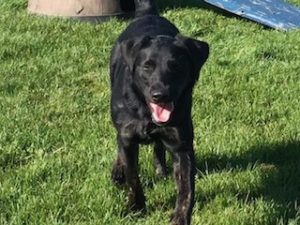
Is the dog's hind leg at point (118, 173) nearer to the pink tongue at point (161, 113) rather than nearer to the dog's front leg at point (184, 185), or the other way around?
the dog's front leg at point (184, 185)

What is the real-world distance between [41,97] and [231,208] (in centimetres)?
271

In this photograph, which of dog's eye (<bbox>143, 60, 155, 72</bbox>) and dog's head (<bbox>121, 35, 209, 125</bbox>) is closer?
dog's head (<bbox>121, 35, 209, 125</bbox>)

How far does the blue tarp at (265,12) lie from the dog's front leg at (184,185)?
18.1 ft

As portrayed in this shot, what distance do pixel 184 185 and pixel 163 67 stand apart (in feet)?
2.42

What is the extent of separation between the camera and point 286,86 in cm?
724

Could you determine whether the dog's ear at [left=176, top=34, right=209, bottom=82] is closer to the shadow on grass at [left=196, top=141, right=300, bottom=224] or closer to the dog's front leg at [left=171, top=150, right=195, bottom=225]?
the dog's front leg at [left=171, top=150, right=195, bottom=225]

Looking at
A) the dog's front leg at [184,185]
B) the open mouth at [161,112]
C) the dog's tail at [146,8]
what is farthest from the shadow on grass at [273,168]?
the dog's tail at [146,8]

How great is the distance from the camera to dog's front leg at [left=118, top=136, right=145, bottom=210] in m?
4.57

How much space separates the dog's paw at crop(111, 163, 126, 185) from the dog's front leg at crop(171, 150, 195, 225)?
0.46 meters

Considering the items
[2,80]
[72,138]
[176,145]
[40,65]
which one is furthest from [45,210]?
[40,65]

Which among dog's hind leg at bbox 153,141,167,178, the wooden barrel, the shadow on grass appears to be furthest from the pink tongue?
the wooden barrel

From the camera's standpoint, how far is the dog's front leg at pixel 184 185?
429 centimetres

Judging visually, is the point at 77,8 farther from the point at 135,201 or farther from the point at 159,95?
the point at 159,95

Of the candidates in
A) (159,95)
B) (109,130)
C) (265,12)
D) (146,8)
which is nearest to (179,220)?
(159,95)
